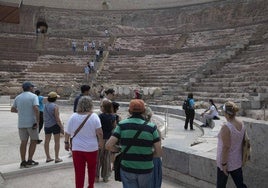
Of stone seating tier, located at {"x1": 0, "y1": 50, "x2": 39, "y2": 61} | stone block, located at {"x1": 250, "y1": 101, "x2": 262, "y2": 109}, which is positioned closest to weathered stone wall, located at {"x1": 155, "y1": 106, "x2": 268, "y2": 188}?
stone block, located at {"x1": 250, "y1": 101, "x2": 262, "y2": 109}

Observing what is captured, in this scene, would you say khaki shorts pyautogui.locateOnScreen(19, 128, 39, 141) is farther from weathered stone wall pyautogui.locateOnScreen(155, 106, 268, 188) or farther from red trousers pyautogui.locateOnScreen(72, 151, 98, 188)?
weathered stone wall pyautogui.locateOnScreen(155, 106, 268, 188)

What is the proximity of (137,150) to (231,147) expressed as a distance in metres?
1.30

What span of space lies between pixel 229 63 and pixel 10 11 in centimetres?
1663

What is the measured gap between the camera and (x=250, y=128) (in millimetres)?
4480

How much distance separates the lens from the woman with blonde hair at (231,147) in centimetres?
397

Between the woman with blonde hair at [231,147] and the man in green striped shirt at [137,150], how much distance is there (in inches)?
36.4

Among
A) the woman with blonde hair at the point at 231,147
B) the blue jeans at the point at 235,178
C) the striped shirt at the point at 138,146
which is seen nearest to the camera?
the striped shirt at the point at 138,146

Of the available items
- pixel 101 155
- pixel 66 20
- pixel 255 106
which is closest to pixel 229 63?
pixel 255 106

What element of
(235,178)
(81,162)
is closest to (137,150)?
(81,162)

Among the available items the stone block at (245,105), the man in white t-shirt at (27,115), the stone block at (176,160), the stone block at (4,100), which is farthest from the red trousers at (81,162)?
the stone block at (4,100)

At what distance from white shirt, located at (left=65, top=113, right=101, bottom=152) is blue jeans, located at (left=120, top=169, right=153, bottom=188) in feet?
3.53

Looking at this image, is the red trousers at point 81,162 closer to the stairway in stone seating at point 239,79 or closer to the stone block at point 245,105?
the stone block at point 245,105

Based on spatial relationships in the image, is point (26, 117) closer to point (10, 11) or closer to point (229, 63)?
point (10, 11)

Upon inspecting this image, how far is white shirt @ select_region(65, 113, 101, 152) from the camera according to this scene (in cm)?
453
